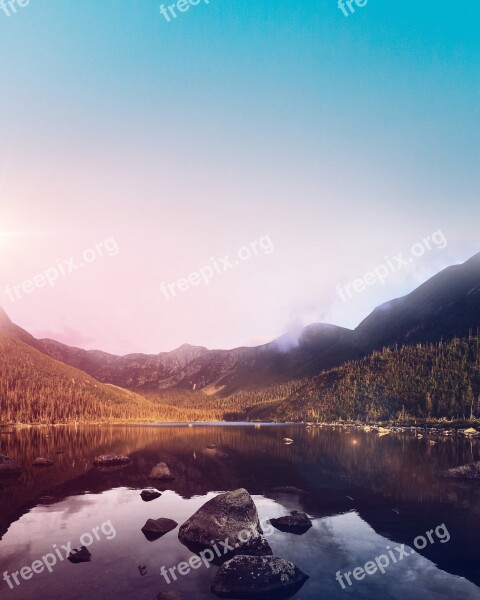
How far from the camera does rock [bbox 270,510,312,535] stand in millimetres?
36562

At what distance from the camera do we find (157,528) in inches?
1409

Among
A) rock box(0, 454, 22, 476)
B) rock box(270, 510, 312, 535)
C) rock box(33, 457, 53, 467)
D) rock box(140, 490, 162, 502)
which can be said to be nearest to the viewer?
rock box(270, 510, 312, 535)

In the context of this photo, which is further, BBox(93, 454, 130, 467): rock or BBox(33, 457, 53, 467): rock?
BBox(93, 454, 130, 467): rock

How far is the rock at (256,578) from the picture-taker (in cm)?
2370

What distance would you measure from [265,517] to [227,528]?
9937 mm

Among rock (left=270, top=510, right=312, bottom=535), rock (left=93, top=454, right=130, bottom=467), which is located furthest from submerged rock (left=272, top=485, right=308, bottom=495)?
rock (left=93, top=454, right=130, bottom=467)

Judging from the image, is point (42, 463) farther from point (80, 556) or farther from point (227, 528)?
point (227, 528)

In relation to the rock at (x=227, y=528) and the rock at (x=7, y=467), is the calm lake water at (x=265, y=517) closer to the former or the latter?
the rock at (x=227, y=528)

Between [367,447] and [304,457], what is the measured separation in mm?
26008

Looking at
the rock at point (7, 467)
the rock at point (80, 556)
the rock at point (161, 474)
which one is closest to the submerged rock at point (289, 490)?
the rock at point (161, 474)

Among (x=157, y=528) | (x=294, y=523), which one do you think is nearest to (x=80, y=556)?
(x=157, y=528)

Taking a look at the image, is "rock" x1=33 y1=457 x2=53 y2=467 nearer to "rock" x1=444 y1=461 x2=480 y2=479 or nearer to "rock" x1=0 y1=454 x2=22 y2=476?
"rock" x1=0 y1=454 x2=22 y2=476

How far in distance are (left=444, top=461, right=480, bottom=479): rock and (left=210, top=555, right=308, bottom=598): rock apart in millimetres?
46339

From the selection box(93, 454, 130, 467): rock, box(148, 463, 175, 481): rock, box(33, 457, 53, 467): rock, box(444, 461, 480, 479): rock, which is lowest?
box(444, 461, 480, 479): rock
